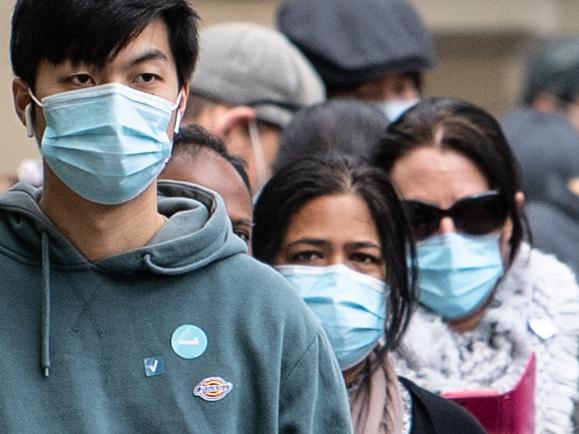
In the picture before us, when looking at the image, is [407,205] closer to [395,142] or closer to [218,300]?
[395,142]

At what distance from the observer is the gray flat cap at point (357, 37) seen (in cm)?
678

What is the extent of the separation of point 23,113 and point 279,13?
382 centimetres

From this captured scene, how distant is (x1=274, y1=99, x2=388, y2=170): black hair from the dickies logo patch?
201cm

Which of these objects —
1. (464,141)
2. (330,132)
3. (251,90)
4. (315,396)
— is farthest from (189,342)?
(251,90)

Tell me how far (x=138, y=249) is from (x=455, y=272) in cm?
165

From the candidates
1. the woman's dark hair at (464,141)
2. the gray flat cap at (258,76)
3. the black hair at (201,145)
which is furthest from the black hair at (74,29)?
the gray flat cap at (258,76)

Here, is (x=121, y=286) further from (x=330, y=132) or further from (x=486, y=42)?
(x=486, y=42)

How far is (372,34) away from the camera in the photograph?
688 centimetres

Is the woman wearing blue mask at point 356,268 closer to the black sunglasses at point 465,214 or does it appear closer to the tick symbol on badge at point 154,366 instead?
the black sunglasses at point 465,214

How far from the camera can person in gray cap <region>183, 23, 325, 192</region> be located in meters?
5.98

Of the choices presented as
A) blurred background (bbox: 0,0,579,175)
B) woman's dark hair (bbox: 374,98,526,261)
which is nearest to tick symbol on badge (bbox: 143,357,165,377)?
woman's dark hair (bbox: 374,98,526,261)

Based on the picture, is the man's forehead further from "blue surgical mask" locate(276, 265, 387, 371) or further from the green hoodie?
"blue surgical mask" locate(276, 265, 387, 371)

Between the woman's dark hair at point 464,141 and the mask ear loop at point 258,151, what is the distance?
2.46ft

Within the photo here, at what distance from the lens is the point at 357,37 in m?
6.89
